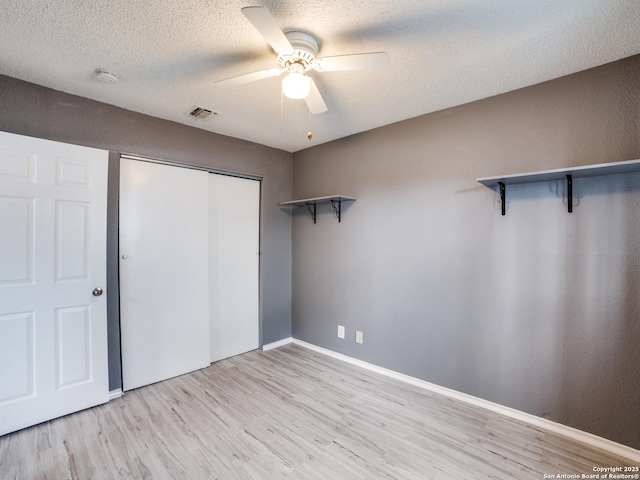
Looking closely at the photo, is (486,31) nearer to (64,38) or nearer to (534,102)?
(534,102)

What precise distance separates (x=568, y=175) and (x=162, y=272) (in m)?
3.31

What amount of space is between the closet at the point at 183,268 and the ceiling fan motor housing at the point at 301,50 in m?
1.75

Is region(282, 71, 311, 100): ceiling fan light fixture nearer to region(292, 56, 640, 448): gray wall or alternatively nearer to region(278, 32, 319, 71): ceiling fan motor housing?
region(278, 32, 319, 71): ceiling fan motor housing

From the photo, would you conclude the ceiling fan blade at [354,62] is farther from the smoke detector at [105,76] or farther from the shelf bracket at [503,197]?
the smoke detector at [105,76]

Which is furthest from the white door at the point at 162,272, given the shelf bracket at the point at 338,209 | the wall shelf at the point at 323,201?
the shelf bracket at the point at 338,209

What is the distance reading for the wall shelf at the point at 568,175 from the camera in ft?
5.55

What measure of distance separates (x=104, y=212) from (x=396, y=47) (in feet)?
8.11

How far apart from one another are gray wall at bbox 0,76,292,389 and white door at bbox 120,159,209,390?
0.09 meters

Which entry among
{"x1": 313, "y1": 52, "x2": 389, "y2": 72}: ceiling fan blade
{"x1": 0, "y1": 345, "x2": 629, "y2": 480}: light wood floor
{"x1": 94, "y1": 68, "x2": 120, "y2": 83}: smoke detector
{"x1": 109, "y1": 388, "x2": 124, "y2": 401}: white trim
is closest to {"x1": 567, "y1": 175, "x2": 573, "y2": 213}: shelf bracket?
{"x1": 313, "y1": 52, "x2": 389, "y2": 72}: ceiling fan blade

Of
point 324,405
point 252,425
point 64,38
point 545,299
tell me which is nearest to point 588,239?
point 545,299

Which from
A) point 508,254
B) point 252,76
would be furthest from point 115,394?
point 508,254

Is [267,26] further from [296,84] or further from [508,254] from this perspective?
[508,254]

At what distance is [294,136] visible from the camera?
3.28m

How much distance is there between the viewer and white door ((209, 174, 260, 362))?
128 inches
